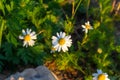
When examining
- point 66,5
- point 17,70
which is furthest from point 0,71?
point 66,5

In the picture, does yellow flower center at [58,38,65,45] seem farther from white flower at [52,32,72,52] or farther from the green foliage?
the green foliage

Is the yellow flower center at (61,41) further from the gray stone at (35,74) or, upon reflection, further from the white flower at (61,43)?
the gray stone at (35,74)

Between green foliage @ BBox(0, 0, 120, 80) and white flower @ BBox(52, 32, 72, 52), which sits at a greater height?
green foliage @ BBox(0, 0, 120, 80)

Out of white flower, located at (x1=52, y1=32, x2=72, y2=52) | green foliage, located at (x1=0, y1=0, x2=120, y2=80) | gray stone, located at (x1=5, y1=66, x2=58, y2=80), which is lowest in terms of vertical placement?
gray stone, located at (x1=5, y1=66, x2=58, y2=80)

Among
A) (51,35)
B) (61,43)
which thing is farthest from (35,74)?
(51,35)

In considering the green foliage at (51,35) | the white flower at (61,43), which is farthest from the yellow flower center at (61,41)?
the green foliage at (51,35)

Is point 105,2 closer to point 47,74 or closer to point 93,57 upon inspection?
point 93,57

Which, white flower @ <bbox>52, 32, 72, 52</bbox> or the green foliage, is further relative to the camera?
the green foliage

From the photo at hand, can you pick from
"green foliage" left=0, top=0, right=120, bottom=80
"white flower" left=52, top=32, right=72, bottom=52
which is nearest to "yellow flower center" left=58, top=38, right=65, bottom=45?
"white flower" left=52, top=32, right=72, bottom=52
